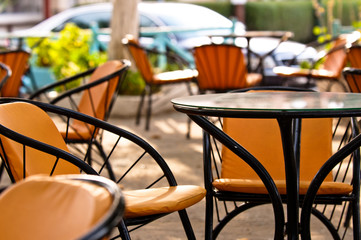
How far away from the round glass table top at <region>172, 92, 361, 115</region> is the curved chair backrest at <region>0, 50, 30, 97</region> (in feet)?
9.74

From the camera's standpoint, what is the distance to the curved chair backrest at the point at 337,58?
23.3 feet

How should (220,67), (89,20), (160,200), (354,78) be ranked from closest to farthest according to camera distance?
1. (160,200)
2. (354,78)
3. (220,67)
4. (89,20)

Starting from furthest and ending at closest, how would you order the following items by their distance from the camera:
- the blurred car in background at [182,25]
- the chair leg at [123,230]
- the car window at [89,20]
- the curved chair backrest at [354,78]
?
the car window at [89,20], the blurred car in background at [182,25], the curved chair backrest at [354,78], the chair leg at [123,230]

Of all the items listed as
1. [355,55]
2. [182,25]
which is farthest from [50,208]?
[182,25]

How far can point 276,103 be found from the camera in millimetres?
2625

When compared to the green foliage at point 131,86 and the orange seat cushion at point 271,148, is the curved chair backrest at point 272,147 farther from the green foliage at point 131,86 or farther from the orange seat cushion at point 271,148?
the green foliage at point 131,86

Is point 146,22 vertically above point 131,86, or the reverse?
point 146,22

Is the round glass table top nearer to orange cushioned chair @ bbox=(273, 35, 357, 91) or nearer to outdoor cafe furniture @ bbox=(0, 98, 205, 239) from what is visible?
outdoor cafe furniture @ bbox=(0, 98, 205, 239)

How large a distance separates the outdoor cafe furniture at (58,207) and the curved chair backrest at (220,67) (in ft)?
16.1

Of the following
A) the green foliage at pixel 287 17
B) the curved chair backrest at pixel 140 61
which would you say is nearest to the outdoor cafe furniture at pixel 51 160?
the curved chair backrest at pixel 140 61

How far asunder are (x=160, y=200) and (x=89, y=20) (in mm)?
8229

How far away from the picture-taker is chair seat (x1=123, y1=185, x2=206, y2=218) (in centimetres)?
243

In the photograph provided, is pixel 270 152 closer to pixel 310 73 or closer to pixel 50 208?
pixel 50 208

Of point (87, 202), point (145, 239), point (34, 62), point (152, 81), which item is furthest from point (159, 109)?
point (87, 202)
